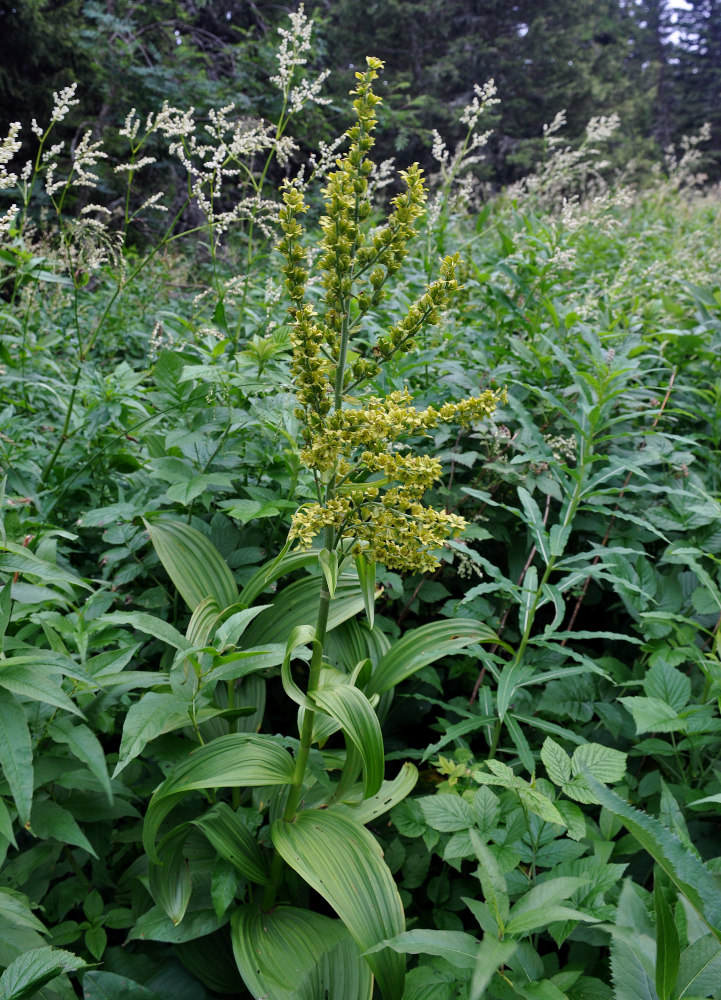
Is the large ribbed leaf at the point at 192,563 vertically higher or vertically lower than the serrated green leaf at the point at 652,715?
higher

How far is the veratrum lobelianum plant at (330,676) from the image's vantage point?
130 cm

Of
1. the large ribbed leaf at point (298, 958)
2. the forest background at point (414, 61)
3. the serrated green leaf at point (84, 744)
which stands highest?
the forest background at point (414, 61)

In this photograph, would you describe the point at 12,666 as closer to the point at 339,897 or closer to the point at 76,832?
the point at 76,832

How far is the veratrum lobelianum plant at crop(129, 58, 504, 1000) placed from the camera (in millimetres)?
1305

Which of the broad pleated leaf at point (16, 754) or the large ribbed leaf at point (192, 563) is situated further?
the large ribbed leaf at point (192, 563)

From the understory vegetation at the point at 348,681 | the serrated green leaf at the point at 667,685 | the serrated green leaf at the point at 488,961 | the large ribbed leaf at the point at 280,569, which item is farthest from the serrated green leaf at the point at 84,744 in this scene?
the serrated green leaf at the point at 667,685

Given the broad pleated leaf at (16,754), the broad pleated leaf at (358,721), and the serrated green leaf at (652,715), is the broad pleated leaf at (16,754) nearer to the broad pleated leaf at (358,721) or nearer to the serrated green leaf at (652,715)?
the broad pleated leaf at (358,721)

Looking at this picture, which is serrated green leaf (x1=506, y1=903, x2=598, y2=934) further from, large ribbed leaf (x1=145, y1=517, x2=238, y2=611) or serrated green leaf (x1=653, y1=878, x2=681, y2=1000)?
large ribbed leaf (x1=145, y1=517, x2=238, y2=611)

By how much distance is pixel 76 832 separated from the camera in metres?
1.42

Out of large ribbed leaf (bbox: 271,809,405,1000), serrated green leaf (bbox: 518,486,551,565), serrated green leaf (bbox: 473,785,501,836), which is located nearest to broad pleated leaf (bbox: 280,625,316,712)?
large ribbed leaf (bbox: 271,809,405,1000)

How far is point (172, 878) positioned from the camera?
5.18 feet

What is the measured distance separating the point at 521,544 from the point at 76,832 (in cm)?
180

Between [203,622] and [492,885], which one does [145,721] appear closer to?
[203,622]

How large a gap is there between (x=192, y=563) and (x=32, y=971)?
1.12m
